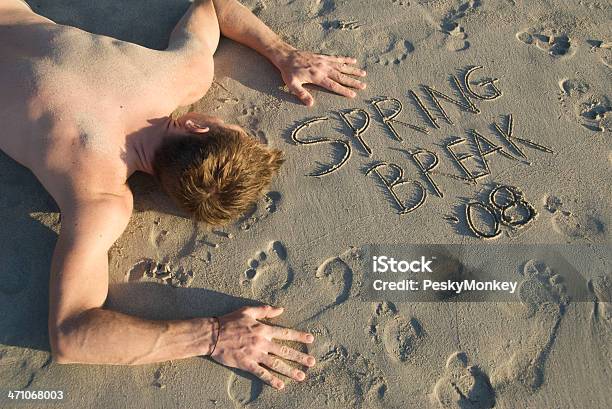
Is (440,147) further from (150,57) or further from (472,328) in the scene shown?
(150,57)

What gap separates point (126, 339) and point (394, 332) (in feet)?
4.60

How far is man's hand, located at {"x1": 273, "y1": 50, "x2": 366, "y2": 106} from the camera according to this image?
3.23 meters

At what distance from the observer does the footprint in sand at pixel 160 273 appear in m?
2.76

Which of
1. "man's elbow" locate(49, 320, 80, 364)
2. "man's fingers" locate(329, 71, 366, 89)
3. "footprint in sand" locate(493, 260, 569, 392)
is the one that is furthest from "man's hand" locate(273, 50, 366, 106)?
"man's elbow" locate(49, 320, 80, 364)

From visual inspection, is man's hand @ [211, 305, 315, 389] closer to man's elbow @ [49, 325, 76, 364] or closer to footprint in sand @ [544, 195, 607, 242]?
man's elbow @ [49, 325, 76, 364]

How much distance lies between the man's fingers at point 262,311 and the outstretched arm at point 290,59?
1375mm

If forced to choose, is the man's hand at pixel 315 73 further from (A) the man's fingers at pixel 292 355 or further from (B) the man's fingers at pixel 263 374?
(B) the man's fingers at pixel 263 374

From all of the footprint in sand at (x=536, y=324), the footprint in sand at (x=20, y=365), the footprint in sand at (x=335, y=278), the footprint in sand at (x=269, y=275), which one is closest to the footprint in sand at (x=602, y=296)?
the footprint in sand at (x=536, y=324)

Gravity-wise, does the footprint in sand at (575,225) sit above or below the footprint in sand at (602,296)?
above

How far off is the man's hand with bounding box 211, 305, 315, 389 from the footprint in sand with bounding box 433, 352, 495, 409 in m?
0.71

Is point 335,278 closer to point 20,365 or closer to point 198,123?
point 198,123

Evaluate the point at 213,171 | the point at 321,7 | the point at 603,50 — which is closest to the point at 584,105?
the point at 603,50

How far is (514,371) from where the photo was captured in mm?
2602

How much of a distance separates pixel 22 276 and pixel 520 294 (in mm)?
2801
